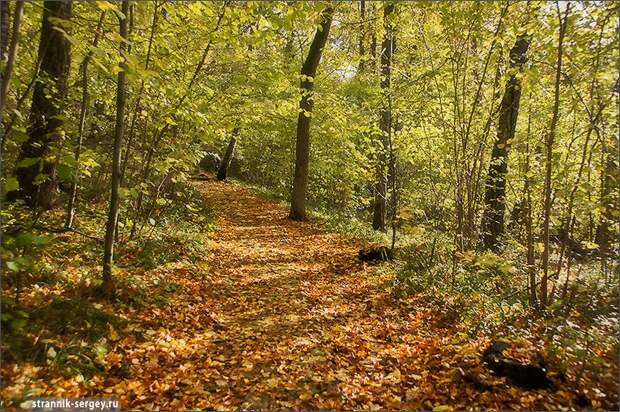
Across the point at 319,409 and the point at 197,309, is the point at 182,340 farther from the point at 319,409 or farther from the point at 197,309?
the point at 319,409

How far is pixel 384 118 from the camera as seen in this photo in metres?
12.1

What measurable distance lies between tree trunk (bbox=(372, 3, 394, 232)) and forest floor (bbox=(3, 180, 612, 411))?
411 cm

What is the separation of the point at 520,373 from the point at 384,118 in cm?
899

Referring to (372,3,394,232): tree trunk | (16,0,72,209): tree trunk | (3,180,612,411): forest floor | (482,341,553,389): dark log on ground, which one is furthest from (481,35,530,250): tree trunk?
(16,0,72,209): tree trunk

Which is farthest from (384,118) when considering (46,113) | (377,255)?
(46,113)

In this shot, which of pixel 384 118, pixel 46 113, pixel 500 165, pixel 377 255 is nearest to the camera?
pixel 46 113

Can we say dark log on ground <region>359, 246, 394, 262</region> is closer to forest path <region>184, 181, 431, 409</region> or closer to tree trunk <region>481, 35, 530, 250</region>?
forest path <region>184, 181, 431, 409</region>

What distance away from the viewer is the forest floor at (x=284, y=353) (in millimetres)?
4043

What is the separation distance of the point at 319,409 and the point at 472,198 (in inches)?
187

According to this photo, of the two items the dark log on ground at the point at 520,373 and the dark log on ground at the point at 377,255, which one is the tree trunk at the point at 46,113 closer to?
the dark log on ground at the point at 377,255

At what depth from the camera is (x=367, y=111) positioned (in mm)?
14023

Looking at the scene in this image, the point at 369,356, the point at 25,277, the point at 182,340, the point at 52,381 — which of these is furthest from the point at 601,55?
the point at 25,277

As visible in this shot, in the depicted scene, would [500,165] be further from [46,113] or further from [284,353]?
[46,113]

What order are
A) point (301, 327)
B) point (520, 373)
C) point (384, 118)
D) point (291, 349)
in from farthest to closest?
point (384, 118) < point (301, 327) < point (291, 349) < point (520, 373)
